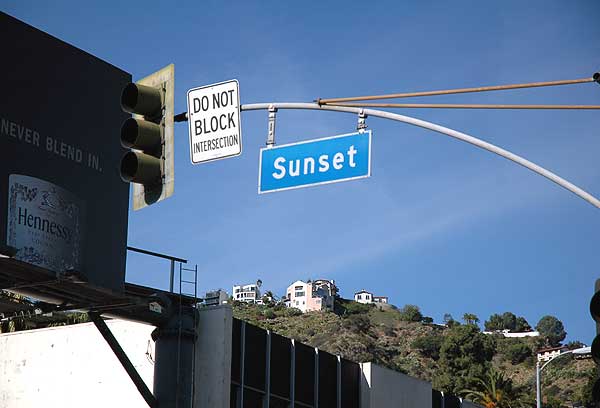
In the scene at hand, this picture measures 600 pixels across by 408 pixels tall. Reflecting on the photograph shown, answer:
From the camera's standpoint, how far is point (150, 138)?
13695mm

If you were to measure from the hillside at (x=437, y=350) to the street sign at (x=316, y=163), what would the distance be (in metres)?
82.8

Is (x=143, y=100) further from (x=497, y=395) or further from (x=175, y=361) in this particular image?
(x=497, y=395)

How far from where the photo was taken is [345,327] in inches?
6939

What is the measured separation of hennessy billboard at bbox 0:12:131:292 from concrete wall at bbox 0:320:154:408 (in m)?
1.86

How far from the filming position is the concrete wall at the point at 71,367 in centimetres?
3045

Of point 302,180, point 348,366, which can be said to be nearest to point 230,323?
point 348,366

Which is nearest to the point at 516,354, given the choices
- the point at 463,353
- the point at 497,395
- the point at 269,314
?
the point at 463,353

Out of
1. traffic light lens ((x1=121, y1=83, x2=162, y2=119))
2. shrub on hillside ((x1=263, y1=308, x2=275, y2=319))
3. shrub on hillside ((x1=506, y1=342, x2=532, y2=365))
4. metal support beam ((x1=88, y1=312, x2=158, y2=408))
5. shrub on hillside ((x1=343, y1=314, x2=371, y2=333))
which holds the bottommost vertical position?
metal support beam ((x1=88, y1=312, x2=158, y2=408))

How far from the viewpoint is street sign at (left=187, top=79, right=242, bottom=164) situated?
48.6 ft

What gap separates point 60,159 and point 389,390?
14.1 meters

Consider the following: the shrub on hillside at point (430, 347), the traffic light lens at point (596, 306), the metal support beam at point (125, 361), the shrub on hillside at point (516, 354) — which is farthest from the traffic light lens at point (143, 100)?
the shrub on hillside at point (516, 354)

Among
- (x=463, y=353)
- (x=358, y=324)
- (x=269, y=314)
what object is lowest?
(x=463, y=353)

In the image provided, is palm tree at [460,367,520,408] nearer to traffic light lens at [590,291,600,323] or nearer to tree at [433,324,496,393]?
tree at [433,324,496,393]

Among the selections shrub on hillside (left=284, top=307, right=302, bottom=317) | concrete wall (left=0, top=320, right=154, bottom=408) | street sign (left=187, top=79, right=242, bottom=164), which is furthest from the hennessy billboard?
shrub on hillside (left=284, top=307, right=302, bottom=317)
